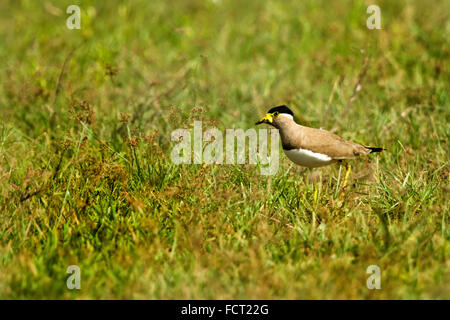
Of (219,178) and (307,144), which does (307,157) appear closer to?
(307,144)

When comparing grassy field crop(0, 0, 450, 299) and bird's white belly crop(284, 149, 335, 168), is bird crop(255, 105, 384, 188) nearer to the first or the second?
bird's white belly crop(284, 149, 335, 168)

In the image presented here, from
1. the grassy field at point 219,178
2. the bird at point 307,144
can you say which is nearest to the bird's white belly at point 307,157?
the bird at point 307,144

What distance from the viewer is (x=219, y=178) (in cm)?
448

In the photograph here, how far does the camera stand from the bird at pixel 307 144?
14.1 feet

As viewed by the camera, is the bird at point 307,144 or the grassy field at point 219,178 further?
the bird at point 307,144

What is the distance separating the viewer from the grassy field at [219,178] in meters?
3.62

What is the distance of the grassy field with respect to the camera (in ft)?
11.9

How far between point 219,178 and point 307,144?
2.28 feet

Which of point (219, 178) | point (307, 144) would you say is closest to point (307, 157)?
point (307, 144)

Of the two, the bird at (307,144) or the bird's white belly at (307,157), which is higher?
the bird at (307,144)

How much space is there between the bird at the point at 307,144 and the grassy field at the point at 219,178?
0.28m

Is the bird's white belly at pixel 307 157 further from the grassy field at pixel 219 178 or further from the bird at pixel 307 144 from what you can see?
→ the grassy field at pixel 219 178

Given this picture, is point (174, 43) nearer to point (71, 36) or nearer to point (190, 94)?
point (71, 36)

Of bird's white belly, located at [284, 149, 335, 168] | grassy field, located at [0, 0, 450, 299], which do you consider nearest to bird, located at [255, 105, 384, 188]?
bird's white belly, located at [284, 149, 335, 168]
